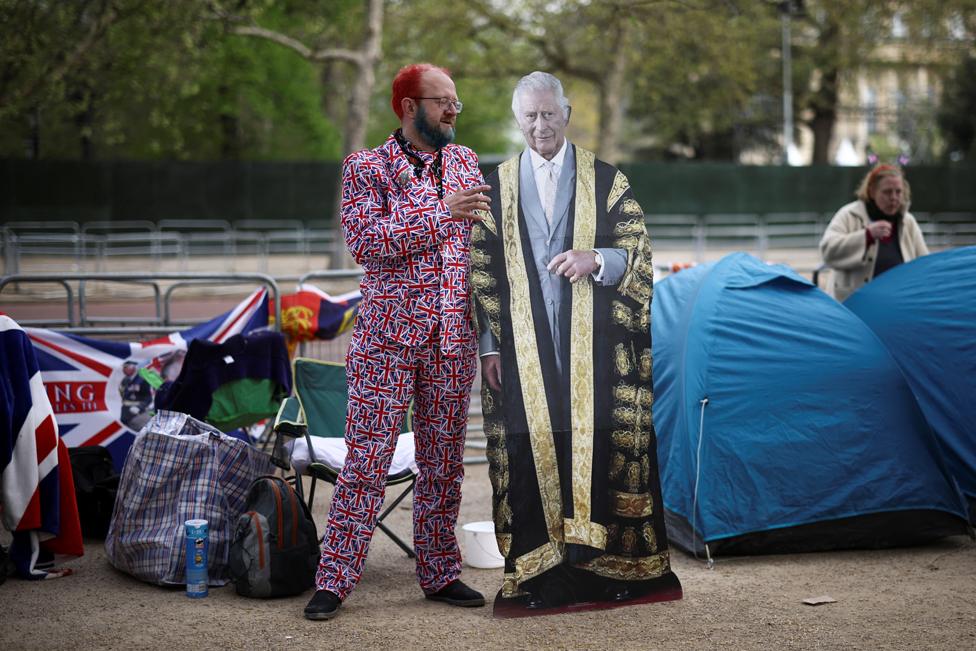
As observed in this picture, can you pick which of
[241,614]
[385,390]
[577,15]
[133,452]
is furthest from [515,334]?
[577,15]

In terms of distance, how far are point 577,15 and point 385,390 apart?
20.6 meters

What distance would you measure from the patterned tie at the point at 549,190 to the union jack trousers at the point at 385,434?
683 millimetres

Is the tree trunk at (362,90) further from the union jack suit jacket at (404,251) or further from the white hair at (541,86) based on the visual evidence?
the union jack suit jacket at (404,251)

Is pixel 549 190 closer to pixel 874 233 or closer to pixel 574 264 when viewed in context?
pixel 574 264

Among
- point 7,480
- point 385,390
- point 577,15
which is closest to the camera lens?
point 385,390

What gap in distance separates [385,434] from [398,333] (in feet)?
1.38

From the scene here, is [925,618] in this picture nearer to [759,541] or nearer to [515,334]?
[759,541]

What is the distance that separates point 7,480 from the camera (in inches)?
199

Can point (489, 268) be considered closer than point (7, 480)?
Yes

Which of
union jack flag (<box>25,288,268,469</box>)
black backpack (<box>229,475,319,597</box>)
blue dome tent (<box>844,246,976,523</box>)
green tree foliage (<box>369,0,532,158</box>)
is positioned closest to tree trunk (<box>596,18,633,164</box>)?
green tree foliage (<box>369,0,532,158</box>)

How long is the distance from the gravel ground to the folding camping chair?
50 cm

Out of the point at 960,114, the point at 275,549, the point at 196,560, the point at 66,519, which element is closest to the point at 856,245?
the point at 275,549

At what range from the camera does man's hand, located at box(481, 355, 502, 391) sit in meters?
4.55

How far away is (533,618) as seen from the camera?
15.1ft
